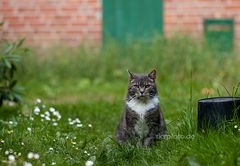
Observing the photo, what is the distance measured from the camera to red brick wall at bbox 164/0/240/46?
12633 millimetres

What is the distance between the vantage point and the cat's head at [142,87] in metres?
6.40

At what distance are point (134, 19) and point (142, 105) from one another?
660 cm

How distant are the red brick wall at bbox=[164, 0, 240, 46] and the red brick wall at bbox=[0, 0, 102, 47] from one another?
4.63 feet

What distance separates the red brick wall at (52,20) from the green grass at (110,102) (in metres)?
0.43

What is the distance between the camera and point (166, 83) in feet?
37.9

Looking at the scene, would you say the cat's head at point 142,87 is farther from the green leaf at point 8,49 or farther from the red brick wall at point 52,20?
the red brick wall at point 52,20

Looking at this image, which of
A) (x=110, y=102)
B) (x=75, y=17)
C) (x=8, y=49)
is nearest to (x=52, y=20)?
(x=75, y=17)

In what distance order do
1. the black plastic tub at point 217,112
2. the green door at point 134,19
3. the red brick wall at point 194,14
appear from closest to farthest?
the black plastic tub at point 217,112, the red brick wall at point 194,14, the green door at point 134,19

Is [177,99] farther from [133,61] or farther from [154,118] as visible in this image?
[154,118]

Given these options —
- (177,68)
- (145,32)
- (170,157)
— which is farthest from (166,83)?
(170,157)

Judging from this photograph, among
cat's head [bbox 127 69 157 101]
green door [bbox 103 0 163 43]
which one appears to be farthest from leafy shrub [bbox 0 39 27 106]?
green door [bbox 103 0 163 43]

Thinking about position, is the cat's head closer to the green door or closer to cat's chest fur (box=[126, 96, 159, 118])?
cat's chest fur (box=[126, 96, 159, 118])

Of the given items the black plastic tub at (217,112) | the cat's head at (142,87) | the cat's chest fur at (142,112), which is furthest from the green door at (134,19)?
the black plastic tub at (217,112)

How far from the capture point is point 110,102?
9.91 m
